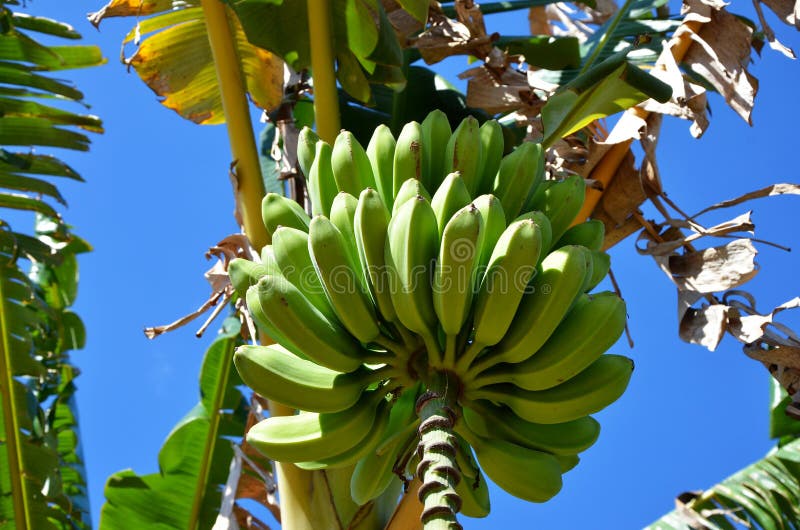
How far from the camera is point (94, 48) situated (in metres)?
3.05

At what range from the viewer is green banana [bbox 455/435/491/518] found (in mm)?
1236

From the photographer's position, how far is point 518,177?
4.66ft

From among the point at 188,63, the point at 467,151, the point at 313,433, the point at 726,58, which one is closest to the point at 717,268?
the point at 726,58

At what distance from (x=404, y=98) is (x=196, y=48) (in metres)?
0.68

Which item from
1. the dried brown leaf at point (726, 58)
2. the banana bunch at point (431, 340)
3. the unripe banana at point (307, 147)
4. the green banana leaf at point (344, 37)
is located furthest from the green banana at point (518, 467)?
the dried brown leaf at point (726, 58)

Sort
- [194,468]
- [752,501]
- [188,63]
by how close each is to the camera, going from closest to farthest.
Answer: [752,501], [188,63], [194,468]

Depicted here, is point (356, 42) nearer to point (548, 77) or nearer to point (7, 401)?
point (548, 77)

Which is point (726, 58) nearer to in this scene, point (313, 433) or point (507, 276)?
point (507, 276)

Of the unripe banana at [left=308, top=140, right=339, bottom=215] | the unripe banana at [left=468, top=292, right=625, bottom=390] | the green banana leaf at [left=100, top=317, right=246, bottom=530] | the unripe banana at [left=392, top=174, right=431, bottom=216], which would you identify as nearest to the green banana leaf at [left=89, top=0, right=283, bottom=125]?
the green banana leaf at [left=100, top=317, right=246, bottom=530]

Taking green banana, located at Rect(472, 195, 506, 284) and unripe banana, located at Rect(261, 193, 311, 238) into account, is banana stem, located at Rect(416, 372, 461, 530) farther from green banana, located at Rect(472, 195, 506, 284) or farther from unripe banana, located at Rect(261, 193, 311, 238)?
unripe banana, located at Rect(261, 193, 311, 238)

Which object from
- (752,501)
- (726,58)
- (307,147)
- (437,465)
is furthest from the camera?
(752,501)

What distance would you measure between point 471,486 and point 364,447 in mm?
195

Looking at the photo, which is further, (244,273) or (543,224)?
(244,273)

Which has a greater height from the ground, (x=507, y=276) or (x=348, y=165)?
(x=348, y=165)
